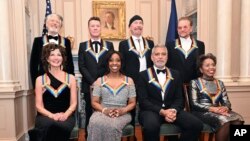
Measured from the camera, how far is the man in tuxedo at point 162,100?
3.08 meters

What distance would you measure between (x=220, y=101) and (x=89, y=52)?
6.00 ft

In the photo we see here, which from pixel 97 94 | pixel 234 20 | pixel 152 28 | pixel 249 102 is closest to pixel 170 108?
pixel 97 94

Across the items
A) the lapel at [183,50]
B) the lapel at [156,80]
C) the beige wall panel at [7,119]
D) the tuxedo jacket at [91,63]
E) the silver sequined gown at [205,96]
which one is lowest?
the beige wall panel at [7,119]

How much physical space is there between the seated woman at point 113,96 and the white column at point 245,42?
7.41 ft

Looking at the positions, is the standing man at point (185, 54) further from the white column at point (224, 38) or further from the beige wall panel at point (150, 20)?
the beige wall panel at point (150, 20)

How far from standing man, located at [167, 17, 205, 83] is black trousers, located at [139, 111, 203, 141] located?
710 millimetres

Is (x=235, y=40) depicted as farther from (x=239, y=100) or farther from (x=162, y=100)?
(x=162, y=100)

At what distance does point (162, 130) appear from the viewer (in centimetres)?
312

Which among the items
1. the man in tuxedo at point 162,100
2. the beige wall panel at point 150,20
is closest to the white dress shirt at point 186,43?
the man in tuxedo at point 162,100

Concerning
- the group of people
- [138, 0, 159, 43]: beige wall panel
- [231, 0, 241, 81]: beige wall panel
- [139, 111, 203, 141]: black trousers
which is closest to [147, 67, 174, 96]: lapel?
the group of people

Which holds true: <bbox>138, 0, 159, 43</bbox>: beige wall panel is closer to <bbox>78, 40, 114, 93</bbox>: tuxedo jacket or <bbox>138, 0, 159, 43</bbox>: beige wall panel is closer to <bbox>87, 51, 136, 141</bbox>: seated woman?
<bbox>78, 40, 114, 93</bbox>: tuxedo jacket

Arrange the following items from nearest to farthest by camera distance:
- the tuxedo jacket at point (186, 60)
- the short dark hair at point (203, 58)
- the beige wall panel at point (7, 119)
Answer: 1. the short dark hair at point (203, 58)
2. the tuxedo jacket at point (186, 60)
3. the beige wall panel at point (7, 119)

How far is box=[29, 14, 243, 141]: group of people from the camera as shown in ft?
9.96

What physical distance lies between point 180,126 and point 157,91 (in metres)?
0.50
